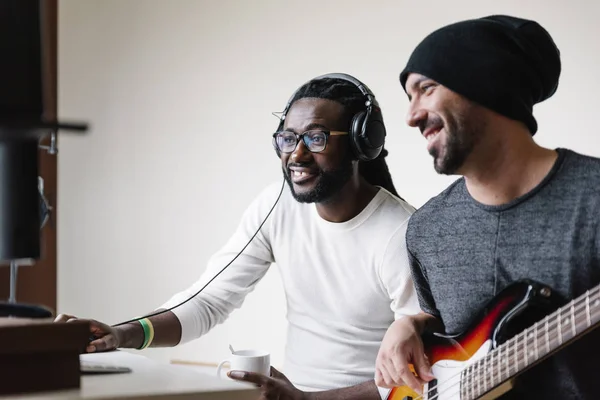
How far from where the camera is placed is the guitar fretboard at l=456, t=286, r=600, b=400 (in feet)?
3.43

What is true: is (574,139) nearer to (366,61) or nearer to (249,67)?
(366,61)

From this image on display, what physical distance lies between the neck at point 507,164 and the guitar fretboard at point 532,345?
0.25 meters

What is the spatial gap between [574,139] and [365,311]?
1060 mm

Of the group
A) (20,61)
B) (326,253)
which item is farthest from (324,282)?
(20,61)

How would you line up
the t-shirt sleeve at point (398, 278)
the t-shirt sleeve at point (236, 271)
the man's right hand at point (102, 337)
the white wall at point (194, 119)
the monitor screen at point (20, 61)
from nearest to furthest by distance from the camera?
the monitor screen at point (20, 61), the man's right hand at point (102, 337), the t-shirt sleeve at point (398, 278), the t-shirt sleeve at point (236, 271), the white wall at point (194, 119)

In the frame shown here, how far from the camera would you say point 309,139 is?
5.99 ft

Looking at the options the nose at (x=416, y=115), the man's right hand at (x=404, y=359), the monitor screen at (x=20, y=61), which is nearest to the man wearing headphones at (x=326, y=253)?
the man's right hand at (x=404, y=359)

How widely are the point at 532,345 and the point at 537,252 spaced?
18cm

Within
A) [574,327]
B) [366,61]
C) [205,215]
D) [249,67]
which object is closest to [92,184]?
[205,215]

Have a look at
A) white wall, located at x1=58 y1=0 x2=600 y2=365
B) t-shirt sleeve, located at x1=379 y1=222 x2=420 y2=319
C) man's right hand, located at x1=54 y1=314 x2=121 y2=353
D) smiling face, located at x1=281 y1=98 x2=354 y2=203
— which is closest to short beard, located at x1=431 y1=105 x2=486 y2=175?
t-shirt sleeve, located at x1=379 y1=222 x2=420 y2=319

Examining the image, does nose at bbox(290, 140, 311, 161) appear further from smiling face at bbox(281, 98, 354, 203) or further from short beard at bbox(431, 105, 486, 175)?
short beard at bbox(431, 105, 486, 175)

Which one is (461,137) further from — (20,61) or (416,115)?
(20,61)

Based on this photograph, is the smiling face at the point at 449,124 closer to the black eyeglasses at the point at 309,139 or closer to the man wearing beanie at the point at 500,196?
the man wearing beanie at the point at 500,196

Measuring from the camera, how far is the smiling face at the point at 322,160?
181 cm
